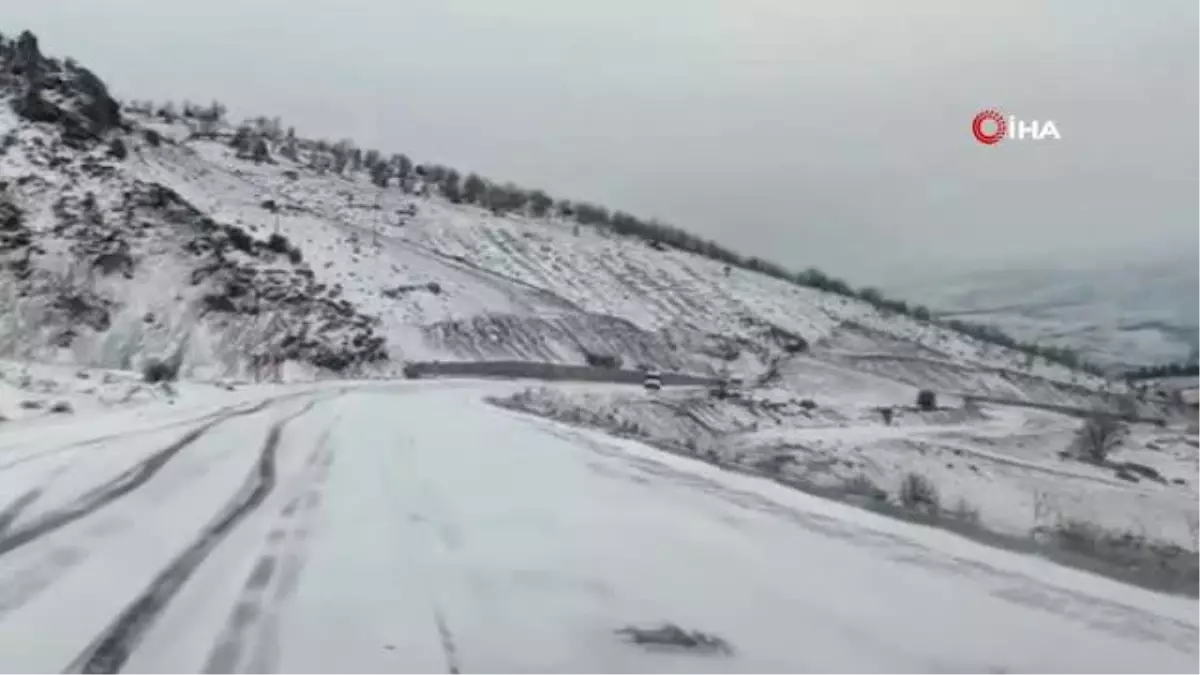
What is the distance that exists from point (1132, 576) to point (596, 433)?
14.6 m

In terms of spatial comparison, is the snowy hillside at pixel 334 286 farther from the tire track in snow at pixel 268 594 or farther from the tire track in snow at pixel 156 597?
the tire track in snow at pixel 268 594

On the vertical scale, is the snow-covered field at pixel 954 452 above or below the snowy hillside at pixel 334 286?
below

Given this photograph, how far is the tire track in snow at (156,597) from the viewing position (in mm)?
6062

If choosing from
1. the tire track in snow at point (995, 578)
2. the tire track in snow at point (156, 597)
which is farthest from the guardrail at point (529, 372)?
the tire track in snow at point (156, 597)

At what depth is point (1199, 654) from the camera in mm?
7086

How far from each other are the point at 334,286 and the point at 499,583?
81.6 m

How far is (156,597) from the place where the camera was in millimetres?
7551

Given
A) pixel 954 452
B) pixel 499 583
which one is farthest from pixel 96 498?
pixel 954 452

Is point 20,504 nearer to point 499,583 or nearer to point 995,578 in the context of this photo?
point 499,583

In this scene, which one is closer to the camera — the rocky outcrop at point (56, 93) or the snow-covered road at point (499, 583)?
the snow-covered road at point (499, 583)

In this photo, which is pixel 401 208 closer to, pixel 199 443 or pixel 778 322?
pixel 778 322

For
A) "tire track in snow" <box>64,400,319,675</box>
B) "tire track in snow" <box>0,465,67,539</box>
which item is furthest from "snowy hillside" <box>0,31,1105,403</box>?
"tire track in snow" <box>0,465,67,539</box>

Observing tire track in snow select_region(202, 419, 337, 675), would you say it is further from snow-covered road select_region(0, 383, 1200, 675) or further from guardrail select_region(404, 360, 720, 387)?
guardrail select_region(404, 360, 720, 387)

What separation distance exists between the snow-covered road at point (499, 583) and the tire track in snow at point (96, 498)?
0.13 feet
